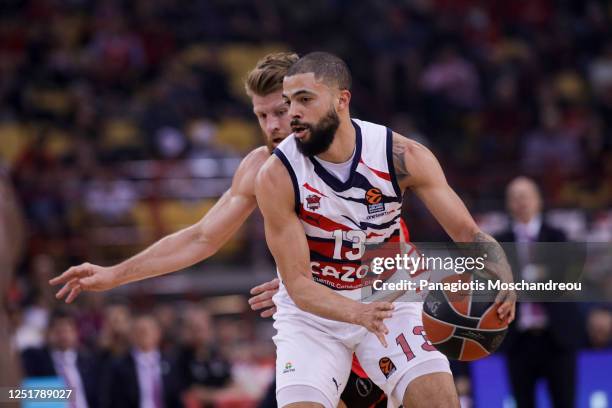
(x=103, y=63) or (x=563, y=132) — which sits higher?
(x=103, y=63)

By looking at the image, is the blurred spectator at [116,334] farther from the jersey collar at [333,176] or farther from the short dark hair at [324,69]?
the short dark hair at [324,69]

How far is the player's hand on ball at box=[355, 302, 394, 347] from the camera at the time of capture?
5.46 m

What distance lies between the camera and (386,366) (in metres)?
5.95

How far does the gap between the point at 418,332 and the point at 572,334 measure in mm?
4051

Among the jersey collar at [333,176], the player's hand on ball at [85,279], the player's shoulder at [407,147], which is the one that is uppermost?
the player's shoulder at [407,147]

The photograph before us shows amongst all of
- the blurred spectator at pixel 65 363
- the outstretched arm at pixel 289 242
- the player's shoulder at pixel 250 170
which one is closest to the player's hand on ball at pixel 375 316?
the outstretched arm at pixel 289 242

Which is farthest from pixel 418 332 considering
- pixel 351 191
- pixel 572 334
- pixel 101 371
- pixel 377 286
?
pixel 101 371

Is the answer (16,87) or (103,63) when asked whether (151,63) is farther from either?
(16,87)

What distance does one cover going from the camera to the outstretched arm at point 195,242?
666 centimetres

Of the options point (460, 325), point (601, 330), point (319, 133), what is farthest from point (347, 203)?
point (601, 330)

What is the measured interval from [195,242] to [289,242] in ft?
3.83

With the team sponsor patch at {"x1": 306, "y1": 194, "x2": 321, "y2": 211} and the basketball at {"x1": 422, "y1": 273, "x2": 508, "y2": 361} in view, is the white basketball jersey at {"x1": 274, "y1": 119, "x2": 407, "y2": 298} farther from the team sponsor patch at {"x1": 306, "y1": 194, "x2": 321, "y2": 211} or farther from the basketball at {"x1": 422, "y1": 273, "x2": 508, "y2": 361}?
the basketball at {"x1": 422, "y1": 273, "x2": 508, "y2": 361}

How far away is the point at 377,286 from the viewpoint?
6098mm

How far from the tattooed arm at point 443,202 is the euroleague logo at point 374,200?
13 centimetres
